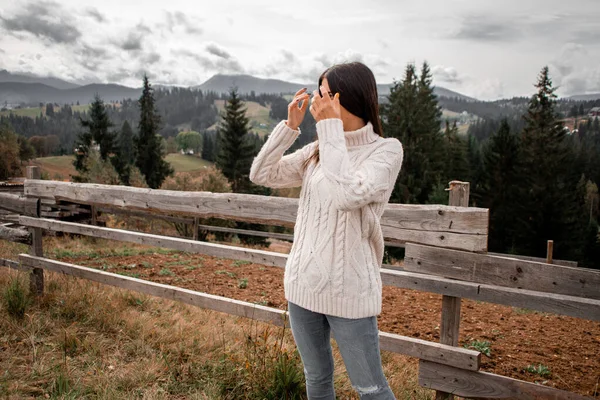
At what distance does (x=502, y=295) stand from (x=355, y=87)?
168 cm

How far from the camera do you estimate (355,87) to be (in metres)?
1.76

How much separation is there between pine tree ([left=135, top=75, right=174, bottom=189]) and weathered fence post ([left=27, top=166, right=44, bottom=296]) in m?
42.5

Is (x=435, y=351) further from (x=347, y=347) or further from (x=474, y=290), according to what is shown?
(x=347, y=347)

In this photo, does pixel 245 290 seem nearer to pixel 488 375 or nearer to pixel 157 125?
pixel 488 375

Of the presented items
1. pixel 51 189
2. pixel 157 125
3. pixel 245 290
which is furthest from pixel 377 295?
pixel 157 125

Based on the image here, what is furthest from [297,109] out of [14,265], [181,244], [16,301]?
[14,265]

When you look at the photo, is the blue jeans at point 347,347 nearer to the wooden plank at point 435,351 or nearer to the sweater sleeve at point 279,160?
the sweater sleeve at point 279,160

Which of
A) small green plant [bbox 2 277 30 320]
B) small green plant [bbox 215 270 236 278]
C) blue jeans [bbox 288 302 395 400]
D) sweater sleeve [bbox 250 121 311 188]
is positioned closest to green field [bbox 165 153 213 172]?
small green plant [bbox 215 270 236 278]

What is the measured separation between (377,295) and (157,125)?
48.2 metres

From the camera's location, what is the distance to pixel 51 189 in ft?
15.4

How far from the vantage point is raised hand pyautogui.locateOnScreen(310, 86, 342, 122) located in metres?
1.71

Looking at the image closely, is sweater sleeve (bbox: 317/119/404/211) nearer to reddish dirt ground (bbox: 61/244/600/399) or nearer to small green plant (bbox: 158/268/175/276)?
reddish dirt ground (bbox: 61/244/600/399)

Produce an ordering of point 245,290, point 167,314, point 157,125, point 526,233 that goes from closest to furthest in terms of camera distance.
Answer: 1. point 167,314
2. point 245,290
3. point 526,233
4. point 157,125

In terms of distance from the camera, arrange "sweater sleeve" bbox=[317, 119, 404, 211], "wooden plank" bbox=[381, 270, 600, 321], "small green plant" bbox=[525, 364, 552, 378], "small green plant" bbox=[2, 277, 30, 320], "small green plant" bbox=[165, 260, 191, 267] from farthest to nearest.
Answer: "small green plant" bbox=[165, 260, 191, 267], "small green plant" bbox=[525, 364, 552, 378], "small green plant" bbox=[2, 277, 30, 320], "wooden plank" bbox=[381, 270, 600, 321], "sweater sleeve" bbox=[317, 119, 404, 211]
